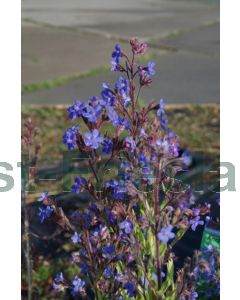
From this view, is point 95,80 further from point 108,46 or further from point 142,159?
point 142,159

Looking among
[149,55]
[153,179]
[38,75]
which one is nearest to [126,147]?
[153,179]

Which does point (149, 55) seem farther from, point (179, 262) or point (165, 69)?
point (179, 262)

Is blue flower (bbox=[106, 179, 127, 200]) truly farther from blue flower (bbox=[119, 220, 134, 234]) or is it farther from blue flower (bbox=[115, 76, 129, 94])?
blue flower (bbox=[115, 76, 129, 94])

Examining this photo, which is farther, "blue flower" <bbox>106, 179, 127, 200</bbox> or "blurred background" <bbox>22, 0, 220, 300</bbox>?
"blurred background" <bbox>22, 0, 220, 300</bbox>

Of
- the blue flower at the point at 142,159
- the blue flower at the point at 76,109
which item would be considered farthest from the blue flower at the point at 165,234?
the blue flower at the point at 76,109

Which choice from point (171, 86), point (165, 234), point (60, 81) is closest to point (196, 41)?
point (171, 86)

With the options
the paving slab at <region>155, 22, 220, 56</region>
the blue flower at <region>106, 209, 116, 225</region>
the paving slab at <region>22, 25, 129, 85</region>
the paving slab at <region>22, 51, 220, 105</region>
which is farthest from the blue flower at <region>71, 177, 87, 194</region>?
the paving slab at <region>155, 22, 220, 56</region>

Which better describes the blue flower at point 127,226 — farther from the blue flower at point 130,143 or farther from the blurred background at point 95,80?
the blurred background at point 95,80

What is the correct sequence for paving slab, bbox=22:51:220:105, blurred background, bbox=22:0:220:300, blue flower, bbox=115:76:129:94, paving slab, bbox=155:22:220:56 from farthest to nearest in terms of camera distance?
paving slab, bbox=155:22:220:56, paving slab, bbox=22:51:220:105, blurred background, bbox=22:0:220:300, blue flower, bbox=115:76:129:94
